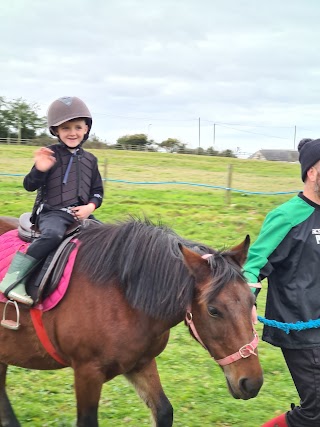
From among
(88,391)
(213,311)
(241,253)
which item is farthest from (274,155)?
(213,311)

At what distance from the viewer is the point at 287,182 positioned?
19953mm

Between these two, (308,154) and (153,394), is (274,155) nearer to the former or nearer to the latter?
(308,154)

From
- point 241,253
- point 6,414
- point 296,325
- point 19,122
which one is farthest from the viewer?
point 19,122

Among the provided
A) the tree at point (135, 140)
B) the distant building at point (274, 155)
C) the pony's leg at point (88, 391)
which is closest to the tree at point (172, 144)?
the tree at point (135, 140)

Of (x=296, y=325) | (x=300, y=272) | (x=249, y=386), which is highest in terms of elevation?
(x=300, y=272)

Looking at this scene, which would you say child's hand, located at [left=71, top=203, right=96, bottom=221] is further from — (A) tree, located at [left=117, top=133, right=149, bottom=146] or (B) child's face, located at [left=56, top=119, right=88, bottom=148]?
(A) tree, located at [left=117, top=133, right=149, bottom=146]

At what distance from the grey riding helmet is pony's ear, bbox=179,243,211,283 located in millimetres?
1372

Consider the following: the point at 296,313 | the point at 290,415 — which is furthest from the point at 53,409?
the point at 296,313

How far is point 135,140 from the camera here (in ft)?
164

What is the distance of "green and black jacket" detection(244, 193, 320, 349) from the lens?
10.2 ft

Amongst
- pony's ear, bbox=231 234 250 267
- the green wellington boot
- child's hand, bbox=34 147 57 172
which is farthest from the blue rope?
child's hand, bbox=34 147 57 172

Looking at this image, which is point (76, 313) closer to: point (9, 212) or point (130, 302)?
point (130, 302)

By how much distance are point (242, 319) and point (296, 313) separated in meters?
0.62

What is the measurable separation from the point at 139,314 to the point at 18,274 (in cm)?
→ 84
